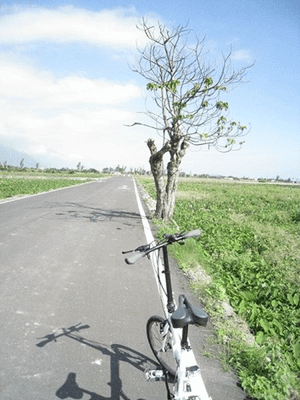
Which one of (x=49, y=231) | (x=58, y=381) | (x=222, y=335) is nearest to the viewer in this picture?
(x=58, y=381)

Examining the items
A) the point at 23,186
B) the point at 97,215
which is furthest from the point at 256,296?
the point at 23,186

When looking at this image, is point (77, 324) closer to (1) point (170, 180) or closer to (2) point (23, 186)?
(1) point (170, 180)

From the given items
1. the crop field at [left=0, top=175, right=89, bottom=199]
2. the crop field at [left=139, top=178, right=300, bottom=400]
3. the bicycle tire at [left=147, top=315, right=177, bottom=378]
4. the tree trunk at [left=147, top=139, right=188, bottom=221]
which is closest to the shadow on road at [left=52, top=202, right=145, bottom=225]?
the tree trunk at [left=147, top=139, right=188, bottom=221]

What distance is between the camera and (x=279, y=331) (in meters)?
3.98

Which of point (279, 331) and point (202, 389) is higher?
point (202, 389)

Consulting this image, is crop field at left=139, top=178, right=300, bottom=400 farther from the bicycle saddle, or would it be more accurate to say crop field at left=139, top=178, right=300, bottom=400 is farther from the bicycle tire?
the bicycle saddle

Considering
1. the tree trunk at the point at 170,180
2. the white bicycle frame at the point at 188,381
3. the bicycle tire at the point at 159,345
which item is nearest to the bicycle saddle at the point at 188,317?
the white bicycle frame at the point at 188,381

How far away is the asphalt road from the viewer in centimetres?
271

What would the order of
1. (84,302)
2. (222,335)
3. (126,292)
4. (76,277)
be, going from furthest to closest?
(76,277), (126,292), (84,302), (222,335)

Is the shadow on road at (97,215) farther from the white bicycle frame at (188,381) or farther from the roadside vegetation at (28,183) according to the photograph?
the white bicycle frame at (188,381)

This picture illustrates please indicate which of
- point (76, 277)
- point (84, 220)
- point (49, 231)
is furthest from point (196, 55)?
point (76, 277)

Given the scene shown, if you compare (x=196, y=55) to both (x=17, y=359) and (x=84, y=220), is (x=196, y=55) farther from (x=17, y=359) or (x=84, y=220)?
(x=17, y=359)

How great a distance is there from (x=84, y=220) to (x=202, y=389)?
9.65 meters

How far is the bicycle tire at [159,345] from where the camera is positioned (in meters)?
3.01
